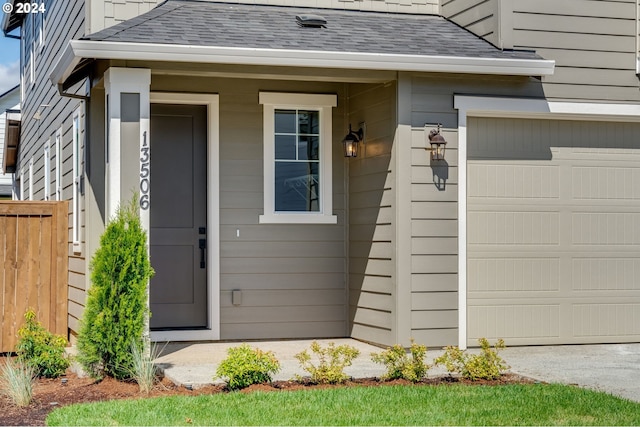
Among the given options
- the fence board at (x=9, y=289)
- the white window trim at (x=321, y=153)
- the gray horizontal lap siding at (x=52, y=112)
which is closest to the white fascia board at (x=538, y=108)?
the white window trim at (x=321, y=153)

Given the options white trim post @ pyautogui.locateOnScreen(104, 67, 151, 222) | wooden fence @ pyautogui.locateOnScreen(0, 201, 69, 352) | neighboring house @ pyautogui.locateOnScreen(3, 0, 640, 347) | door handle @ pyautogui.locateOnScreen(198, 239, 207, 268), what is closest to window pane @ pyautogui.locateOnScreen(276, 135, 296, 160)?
neighboring house @ pyautogui.locateOnScreen(3, 0, 640, 347)

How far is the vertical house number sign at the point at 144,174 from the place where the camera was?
327 inches

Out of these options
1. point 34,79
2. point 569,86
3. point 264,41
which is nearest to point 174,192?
point 264,41

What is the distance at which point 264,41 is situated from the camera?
884 cm

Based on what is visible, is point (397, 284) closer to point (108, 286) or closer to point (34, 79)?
point (108, 286)

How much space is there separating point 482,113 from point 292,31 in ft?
6.82

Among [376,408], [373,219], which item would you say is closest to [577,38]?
[373,219]

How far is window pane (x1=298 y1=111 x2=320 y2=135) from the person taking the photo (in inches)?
406

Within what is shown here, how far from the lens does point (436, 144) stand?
905 centimetres

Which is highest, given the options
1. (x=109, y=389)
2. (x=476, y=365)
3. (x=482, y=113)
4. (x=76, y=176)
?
(x=482, y=113)

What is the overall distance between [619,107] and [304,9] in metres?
3.53

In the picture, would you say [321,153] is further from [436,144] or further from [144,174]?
[144,174]

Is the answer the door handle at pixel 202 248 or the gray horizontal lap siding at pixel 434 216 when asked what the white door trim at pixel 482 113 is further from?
the door handle at pixel 202 248

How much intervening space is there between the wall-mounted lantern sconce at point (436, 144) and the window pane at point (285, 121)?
5.87ft
